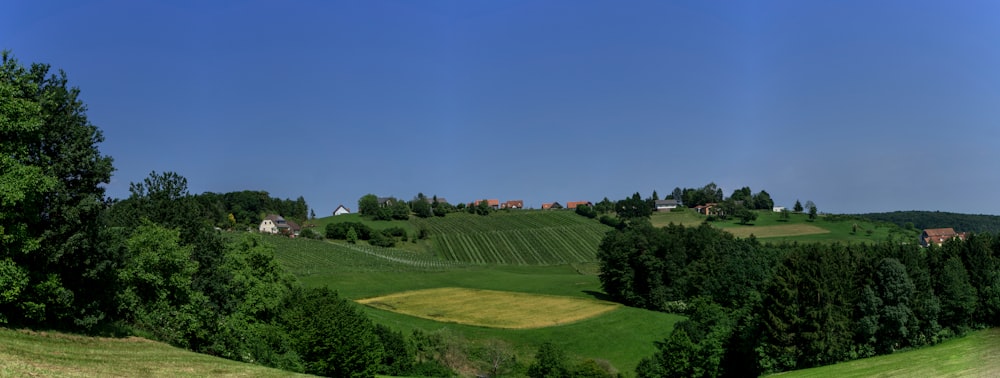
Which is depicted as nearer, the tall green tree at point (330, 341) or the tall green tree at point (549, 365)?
the tall green tree at point (330, 341)

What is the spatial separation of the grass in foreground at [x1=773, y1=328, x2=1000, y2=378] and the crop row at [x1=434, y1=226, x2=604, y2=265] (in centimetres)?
10149

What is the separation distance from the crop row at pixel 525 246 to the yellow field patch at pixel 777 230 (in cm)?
3601

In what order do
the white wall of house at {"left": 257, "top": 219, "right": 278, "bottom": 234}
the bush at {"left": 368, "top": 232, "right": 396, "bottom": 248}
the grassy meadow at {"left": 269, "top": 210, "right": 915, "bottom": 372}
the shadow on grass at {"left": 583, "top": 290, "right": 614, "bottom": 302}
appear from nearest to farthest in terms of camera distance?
the grassy meadow at {"left": 269, "top": 210, "right": 915, "bottom": 372} < the shadow on grass at {"left": 583, "top": 290, "right": 614, "bottom": 302} < the bush at {"left": 368, "top": 232, "right": 396, "bottom": 248} < the white wall of house at {"left": 257, "top": 219, "right": 278, "bottom": 234}

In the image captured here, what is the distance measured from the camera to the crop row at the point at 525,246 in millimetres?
158500

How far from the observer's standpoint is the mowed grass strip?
84.3 m

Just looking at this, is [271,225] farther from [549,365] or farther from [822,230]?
[549,365]

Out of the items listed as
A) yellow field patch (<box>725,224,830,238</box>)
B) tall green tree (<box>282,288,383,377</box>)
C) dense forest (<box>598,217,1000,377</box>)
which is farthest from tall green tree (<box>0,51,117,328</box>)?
yellow field patch (<box>725,224,830,238</box>)

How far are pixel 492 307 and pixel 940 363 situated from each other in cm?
5880

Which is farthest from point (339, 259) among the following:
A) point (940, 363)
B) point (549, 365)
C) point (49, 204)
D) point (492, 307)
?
point (940, 363)

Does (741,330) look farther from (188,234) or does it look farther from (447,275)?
(447,275)

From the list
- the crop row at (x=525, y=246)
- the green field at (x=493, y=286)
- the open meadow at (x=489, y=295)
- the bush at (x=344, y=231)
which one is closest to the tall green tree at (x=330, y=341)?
the green field at (x=493, y=286)

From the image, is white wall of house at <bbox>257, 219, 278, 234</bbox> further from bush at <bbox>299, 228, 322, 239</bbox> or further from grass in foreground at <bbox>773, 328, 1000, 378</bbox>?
grass in foreground at <bbox>773, 328, 1000, 378</bbox>

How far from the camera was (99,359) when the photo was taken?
26812mm

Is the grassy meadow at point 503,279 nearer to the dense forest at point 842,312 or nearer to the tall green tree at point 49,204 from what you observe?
the dense forest at point 842,312
